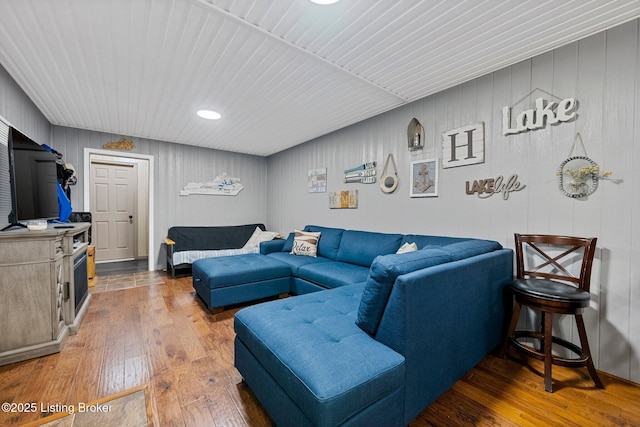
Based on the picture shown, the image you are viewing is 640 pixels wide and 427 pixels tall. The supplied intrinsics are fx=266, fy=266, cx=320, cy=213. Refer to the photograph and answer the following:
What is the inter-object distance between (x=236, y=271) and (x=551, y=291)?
2682 millimetres

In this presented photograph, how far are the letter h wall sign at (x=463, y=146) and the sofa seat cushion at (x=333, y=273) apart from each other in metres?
1.42

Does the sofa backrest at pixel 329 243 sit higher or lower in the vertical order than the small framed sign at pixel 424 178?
lower

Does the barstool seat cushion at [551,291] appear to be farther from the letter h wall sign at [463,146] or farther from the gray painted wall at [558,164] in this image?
the letter h wall sign at [463,146]

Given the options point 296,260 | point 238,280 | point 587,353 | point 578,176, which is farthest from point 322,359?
point 296,260

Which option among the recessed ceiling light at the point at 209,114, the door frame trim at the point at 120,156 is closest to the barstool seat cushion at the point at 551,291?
the recessed ceiling light at the point at 209,114

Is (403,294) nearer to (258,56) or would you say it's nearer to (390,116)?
(258,56)

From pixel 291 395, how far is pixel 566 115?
259cm

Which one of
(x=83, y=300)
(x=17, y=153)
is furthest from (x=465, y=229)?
(x=83, y=300)

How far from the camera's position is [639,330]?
1.71m

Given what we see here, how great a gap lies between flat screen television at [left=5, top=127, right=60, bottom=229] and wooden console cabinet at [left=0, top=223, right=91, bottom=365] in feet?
0.76

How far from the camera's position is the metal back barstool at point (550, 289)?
165cm

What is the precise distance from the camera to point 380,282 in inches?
52.6

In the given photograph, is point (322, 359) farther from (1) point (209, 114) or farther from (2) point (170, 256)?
(2) point (170, 256)

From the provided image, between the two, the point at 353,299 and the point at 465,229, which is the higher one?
the point at 465,229
